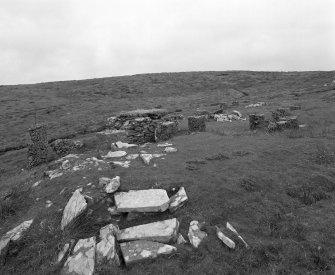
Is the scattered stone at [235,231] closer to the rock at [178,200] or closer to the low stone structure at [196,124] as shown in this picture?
the rock at [178,200]

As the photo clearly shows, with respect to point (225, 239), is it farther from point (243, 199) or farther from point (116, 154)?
point (116, 154)

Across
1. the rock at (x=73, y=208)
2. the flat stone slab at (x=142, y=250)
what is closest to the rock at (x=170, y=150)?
the rock at (x=73, y=208)

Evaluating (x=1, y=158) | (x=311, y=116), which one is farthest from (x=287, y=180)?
(x=1, y=158)

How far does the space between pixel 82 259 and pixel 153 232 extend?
205 cm

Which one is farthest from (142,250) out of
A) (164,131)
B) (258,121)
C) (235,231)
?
(258,121)

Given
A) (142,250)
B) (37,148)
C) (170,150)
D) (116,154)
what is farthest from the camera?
(37,148)

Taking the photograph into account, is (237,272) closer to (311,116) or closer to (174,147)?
(174,147)

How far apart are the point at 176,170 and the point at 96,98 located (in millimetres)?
58393

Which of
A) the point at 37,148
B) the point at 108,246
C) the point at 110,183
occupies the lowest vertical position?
the point at 37,148

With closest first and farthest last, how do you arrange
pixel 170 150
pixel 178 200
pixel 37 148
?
1. pixel 178 200
2. pixel 170 150
3. pixel 37 148

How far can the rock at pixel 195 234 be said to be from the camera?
868 centimetres

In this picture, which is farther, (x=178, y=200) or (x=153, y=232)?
(x=178, y=200)

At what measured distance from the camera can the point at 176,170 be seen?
12.5 meters

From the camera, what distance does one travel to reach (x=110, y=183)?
1120cm
